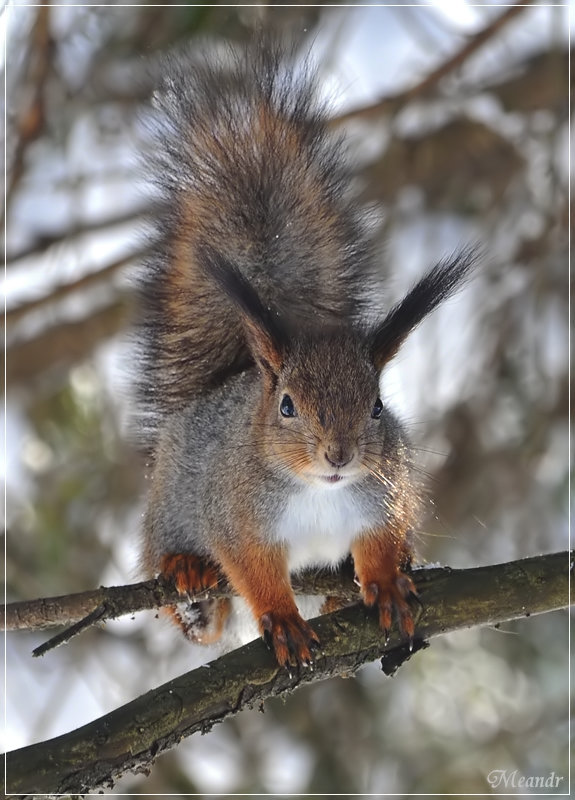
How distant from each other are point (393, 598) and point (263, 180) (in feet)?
3.09

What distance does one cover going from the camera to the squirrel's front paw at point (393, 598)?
5.59 ft

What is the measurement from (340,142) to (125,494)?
5.58 ft

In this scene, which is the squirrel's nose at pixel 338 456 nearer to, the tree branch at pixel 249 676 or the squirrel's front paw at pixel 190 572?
the tree branch at pixel 249 676

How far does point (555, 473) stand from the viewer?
11.6ft

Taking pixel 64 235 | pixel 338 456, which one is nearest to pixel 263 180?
pixel 338 456

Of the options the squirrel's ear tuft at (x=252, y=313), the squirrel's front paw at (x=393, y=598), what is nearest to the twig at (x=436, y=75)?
the squirrel's ear tuft at (x=252, y=313)

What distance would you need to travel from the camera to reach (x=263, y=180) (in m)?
2.19

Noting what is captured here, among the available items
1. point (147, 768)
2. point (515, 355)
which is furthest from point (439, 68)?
point (147, 768)

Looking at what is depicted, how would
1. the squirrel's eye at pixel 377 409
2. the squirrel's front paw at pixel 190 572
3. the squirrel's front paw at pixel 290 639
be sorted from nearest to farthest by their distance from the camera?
the squirrel's front paw at pixel 290 639 < the squirrel's eye at pixel 377 409 < the squirrel's front paw at pixel 190 572

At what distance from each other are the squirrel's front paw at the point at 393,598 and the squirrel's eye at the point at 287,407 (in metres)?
0.33

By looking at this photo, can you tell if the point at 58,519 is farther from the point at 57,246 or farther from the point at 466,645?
the point at 466,645

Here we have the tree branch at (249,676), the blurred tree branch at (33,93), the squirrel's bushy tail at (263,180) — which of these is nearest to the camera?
the tree branch at (249,676)

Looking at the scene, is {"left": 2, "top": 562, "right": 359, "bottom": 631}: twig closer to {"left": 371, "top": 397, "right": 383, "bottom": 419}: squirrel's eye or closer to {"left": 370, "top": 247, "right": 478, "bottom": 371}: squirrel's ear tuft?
{"left": 371, "top": 397, "right": 383, "bottom": 419}: squirrel's eye

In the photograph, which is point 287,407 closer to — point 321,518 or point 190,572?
point 321,518
